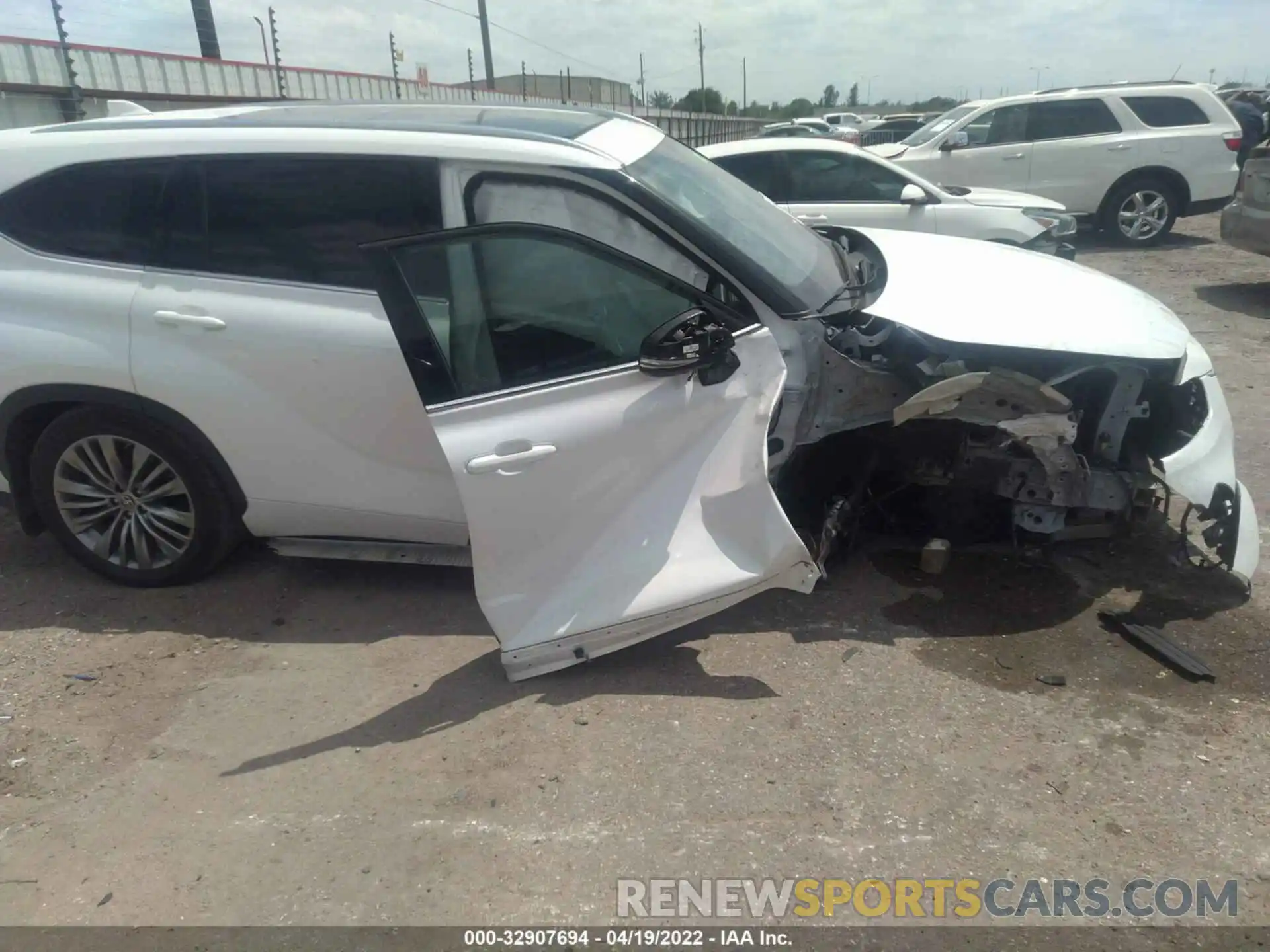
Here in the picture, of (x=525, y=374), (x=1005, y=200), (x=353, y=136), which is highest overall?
(x=353, y=136)

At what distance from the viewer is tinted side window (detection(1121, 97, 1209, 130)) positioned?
11273 millimetres

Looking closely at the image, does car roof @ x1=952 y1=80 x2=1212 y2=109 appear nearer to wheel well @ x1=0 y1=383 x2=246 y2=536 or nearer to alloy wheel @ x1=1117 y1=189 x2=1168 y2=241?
alloy wheel @ x1=1117 y1=189 x2=1168 y2=241

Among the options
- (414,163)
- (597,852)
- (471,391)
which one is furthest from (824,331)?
(597,852)

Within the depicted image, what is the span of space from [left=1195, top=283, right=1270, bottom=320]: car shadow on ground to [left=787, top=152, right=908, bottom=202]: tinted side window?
10.6ft

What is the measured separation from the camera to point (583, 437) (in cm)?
310

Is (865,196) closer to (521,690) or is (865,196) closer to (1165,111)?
(1165,111)

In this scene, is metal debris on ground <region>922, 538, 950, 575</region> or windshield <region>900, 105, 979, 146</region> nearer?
metal debris on ground <region>922, 538, 950, 575</region>

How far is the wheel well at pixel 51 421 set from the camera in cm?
365

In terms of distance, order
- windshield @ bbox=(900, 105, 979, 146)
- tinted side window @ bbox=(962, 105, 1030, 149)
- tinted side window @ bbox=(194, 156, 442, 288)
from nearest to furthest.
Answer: tinted side window @ bbox=(194, 156, 442, 288)
tinted side window @ bbox=(962, 105, 1030, 149)
windshield @ bbox=(900, 105, 979, 146)

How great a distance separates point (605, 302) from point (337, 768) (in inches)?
69.5

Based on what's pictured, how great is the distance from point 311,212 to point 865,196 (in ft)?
19.1

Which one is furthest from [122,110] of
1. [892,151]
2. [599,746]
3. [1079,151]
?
[1079,151]

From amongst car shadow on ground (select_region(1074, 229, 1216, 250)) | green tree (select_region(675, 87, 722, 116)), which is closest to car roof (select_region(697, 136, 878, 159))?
car shadow on ground (select_region(1074, 229, 1216, 250))

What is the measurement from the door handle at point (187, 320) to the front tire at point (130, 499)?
1.35ft
